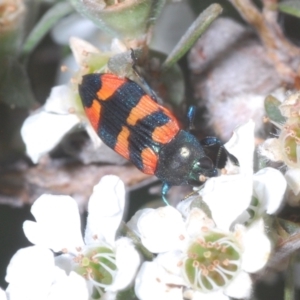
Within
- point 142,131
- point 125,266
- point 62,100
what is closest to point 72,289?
point 125,266

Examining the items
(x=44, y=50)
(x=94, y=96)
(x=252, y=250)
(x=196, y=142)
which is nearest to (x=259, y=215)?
(x=252, y=250)

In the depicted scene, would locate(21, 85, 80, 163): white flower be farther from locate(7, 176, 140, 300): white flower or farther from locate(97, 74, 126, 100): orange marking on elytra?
locate(7, 176, 140, 300): white flower

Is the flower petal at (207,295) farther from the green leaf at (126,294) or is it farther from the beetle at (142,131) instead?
the beetle at (142,131)

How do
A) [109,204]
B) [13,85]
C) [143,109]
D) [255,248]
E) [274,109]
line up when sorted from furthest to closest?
1. [13,85]
2. [143,109]
3. [274,109]
4. [109,204]
5. [255,248]

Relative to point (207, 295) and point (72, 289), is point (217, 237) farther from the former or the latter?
point (72, 289)

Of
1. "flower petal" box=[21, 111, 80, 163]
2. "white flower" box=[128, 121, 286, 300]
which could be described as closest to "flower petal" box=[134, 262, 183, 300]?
"white flower" box=[128, 121, 286, 300]

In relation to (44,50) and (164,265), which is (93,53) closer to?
(44,50)

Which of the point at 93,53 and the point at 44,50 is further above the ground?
the point at 93,53
